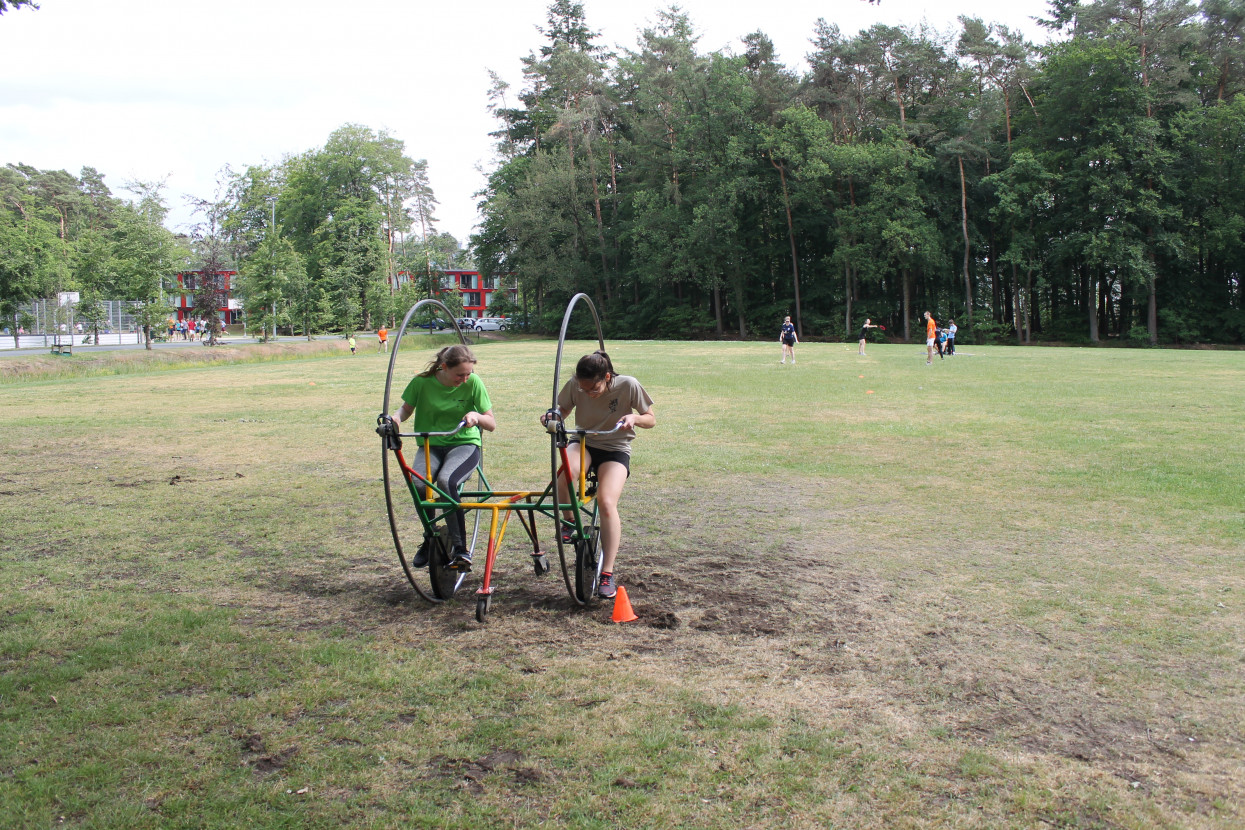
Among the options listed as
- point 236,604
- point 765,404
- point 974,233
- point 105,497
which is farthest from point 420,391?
point 974,233

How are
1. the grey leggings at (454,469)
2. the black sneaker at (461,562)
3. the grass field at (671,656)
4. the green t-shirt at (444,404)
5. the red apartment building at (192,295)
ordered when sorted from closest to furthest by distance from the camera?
the grass field at (671,656) → the black sneaker at (461,562) → the grey leggings at (454,469) → the green t-shirt at (444,404) → the red apartment building at (192,295)

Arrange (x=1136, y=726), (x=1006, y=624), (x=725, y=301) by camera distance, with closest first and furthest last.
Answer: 1. (x=1136, y=726)
2. (x=1006, y=624)
3. (x=725, y=301)

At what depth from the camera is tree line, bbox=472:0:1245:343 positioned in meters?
52.1

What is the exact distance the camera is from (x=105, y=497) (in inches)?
405

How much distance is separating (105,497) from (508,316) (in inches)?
3214

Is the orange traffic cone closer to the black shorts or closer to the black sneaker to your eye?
Result: the black shorts

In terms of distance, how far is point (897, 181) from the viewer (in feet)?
199

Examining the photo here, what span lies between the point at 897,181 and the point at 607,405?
59625 mm

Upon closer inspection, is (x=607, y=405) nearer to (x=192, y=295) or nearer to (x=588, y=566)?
(x=588, y=566)

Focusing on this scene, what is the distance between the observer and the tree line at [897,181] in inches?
2051

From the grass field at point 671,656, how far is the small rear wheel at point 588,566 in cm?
20

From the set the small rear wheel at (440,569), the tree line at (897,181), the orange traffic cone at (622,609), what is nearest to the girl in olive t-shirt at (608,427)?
the orange traffic cone at (622,609)

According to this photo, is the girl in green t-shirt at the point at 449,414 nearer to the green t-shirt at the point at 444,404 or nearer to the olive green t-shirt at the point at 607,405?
the green t-shirt at the point at 444,404

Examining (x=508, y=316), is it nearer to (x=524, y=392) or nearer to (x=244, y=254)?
(x=244, y=254)
